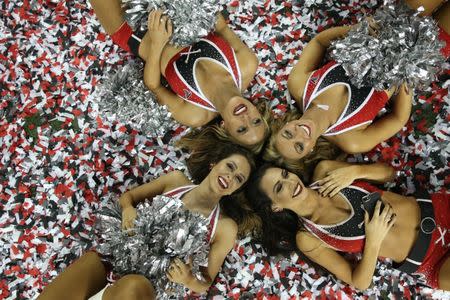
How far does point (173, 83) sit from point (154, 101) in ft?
0.42

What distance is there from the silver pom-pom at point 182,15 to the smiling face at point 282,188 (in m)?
0.70

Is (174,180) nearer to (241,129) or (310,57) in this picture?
(241,129)

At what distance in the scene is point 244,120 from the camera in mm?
2041

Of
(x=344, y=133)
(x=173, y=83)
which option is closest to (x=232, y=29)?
(x=173, y=83)

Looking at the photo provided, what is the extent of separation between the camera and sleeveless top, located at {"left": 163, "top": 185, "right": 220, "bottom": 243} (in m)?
2.22

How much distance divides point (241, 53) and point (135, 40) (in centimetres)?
53

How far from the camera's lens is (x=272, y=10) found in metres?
2.64

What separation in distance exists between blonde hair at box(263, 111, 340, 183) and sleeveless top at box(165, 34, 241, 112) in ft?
1.01

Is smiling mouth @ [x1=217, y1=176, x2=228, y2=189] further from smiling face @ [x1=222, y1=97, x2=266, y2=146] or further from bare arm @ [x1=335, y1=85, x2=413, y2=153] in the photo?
bare arm @ [x1=335, y1=85, x2=413, y2=153]

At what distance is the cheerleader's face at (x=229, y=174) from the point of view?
2.08 m

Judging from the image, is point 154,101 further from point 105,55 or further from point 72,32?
point 72,32

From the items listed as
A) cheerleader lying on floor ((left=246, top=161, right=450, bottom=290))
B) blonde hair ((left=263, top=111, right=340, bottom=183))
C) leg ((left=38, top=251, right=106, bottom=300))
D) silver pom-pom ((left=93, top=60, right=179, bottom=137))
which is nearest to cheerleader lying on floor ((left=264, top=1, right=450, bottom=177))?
blonde hair ((left=263, top=111, right=340, bottom=183))

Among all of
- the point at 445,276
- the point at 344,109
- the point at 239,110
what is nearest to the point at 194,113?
the point at 239,110

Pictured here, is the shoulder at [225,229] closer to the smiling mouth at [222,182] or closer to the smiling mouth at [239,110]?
the smiling mouth at [222,182]
